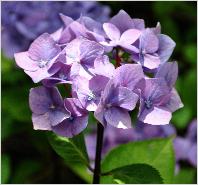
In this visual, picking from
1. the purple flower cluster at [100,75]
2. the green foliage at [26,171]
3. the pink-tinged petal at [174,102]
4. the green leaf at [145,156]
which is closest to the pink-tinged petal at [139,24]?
the purple flower cluster at [100,75]

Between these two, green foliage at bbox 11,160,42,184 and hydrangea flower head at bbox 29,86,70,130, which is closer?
hydrangea flower head at bbox 29,86,70,130

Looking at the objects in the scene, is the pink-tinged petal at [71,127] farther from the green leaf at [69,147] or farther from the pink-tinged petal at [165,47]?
the pink-tinged petal at [165,47]

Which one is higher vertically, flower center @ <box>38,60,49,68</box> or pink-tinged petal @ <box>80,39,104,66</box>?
pink-tinged petal @ <box>80,39,104,66</box>

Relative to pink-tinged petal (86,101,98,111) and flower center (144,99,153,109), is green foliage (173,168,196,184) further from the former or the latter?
pink-tinged petal (86,101,98,111)

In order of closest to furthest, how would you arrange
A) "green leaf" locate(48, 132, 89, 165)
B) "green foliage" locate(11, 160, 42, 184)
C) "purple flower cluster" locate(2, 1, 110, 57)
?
"green leaf" locate(48, 132, 89, 165) → "purple flower cluster" locate(2, 1, 110, 57) → "green foliage" locate(11, 160, 42, 184)

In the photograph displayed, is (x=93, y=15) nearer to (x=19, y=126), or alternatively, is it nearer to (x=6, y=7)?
(x=6, y=7)

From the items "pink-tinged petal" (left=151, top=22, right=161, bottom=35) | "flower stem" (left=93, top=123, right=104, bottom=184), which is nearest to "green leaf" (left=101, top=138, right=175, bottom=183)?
"flower stem" (left=93, top=123, right=104, bottom=184)

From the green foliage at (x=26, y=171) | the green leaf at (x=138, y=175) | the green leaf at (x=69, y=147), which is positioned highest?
the green leaf at (x=69, y=147)
